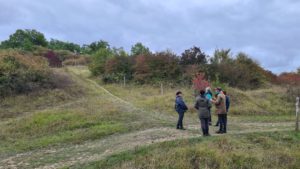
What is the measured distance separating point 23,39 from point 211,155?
70310 millimetres

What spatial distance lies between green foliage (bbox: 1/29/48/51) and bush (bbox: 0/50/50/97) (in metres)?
41.8

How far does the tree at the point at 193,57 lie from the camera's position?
41.9 m

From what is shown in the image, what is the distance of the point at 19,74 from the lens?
97.9ft

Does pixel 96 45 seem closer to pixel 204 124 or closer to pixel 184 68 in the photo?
pixel 184 68

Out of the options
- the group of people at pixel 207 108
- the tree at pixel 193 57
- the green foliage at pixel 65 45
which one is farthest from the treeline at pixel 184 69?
the green foliage at pixel 65 45

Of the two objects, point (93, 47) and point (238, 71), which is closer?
point (238, 71)

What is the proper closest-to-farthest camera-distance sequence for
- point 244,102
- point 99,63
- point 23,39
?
1. point 244,102
2. point 99,63
3. point 23,39

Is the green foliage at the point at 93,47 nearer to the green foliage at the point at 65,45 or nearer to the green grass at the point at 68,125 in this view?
the green foliage at the point at 65,45

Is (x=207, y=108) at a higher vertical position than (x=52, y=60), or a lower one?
lower

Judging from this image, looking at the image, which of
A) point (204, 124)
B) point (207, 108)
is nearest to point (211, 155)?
point (204, 124)

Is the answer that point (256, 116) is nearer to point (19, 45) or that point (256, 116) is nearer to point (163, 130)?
point (163, 130)

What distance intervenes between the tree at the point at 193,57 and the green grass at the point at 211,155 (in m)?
26.2

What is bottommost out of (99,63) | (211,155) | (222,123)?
(211,155)

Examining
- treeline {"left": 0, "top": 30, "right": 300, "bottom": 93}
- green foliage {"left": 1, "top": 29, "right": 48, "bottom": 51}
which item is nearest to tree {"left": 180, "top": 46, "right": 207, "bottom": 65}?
treeline {"left": 0, "top": 30, "right": 300, "bottom": 93}
